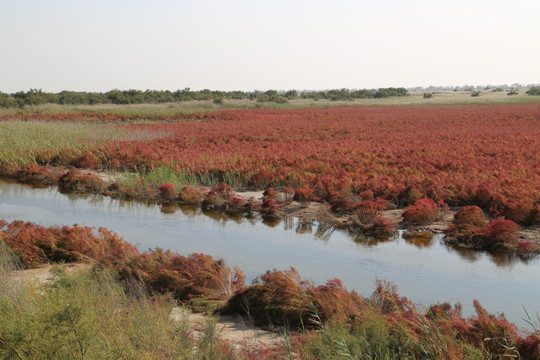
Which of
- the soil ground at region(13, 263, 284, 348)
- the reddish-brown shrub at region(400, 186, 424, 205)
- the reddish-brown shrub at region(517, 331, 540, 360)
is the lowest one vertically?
the reddish-brown shrub at region(400, 186, 424, 205)

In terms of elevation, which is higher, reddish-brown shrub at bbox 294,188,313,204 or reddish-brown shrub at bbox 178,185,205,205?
reddish-brown shrub at bbox 294,188,313,204

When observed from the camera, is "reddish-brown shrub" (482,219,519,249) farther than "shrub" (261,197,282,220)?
No

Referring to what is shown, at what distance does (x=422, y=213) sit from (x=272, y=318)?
6.23 m

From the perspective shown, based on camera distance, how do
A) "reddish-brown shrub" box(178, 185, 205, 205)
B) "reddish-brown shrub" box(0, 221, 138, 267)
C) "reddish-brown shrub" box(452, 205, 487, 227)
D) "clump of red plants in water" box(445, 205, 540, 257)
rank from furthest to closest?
"reddish-brown shrub" box(178, 185, 205, 205)
"reddish-brown shrub" box(452, 205, 487, 227)
"clump of red plants in water" box(445, 205, 540, 257)
"reddish-brown shrub" box(0, 221, 138, 267)

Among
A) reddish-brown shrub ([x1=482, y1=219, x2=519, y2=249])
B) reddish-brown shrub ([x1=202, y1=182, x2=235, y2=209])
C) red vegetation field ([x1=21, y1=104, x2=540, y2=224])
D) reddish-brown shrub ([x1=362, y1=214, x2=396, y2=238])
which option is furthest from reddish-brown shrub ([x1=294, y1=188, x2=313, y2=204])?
reddish-brown shrub ([x1=482, y1=219, x2=519, y2=249])

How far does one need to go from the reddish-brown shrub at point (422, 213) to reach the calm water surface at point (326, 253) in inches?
29.8

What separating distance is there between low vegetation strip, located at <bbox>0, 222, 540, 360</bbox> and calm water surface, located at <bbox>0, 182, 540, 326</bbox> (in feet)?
4.84

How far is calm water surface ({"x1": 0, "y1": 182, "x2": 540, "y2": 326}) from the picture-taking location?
8156 mm

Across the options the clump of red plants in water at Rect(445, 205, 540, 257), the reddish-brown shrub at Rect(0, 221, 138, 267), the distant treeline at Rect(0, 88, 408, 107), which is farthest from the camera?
the distant treeline at Rect(0, 88, 408, 107)

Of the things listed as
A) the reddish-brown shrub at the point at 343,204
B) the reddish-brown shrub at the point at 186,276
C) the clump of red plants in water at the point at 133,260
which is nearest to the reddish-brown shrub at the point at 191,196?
the reddish-brown shrub at the point at 343,204

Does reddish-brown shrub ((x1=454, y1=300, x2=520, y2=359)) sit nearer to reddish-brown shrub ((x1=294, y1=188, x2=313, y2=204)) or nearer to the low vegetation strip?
the low vegetation strip

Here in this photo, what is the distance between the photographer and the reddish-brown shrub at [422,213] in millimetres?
11984

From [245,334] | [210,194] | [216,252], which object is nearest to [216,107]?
[210,194]

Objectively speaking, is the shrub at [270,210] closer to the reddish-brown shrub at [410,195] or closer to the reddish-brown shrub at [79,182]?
the reddish-brown shrub at [410,195]
